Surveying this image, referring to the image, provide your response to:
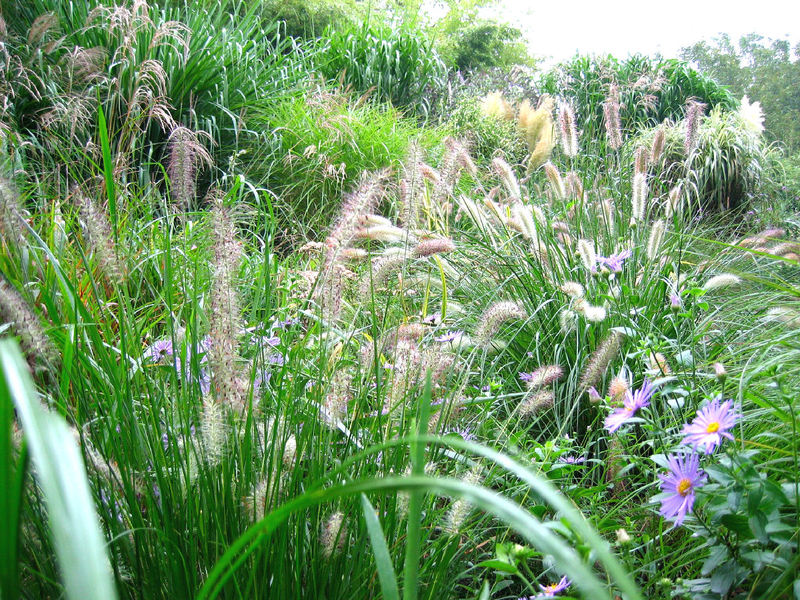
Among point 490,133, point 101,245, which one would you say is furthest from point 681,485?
point 490,133

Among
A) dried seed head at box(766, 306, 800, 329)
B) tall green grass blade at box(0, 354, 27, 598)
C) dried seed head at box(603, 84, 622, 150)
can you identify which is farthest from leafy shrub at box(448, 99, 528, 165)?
tall green grass blade at box(0, 354, 27, 598)

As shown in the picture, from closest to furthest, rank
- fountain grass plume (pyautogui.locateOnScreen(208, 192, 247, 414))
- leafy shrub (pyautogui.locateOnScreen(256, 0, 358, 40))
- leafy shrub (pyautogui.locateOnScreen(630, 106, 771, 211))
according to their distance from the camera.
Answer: fountain grass plume (pyautogui.locateOnScreen(208, 192, 247, 414)) → leafy shrub (pyautogui.locateOnScreen(630, 106, 771, 211)) → leafy shrub (pyautogui.locateOnScreen(256, 0, 358, 40))

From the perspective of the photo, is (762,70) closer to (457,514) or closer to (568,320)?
(568,320)

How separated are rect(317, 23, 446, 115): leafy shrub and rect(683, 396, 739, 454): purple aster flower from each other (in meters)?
7.07

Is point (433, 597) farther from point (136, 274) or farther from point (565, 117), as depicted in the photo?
point (565, 117)

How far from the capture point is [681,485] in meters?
1.01

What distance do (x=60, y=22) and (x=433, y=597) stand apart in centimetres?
565

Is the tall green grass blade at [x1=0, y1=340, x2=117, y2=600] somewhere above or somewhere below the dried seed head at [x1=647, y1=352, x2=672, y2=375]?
above

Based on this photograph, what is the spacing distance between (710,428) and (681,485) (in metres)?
0.10

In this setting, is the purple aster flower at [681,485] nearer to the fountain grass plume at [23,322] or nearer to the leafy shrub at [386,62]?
the fountain grass plume at [23,322]

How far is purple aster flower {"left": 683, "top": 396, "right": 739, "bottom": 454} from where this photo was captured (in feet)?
3.17

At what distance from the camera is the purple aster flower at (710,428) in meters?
0.97

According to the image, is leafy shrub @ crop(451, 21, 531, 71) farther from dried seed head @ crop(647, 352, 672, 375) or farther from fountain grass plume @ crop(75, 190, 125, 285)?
fountain grass plume @ crop(75, 190, 125, 285)

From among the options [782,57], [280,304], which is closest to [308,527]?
[280,304]
